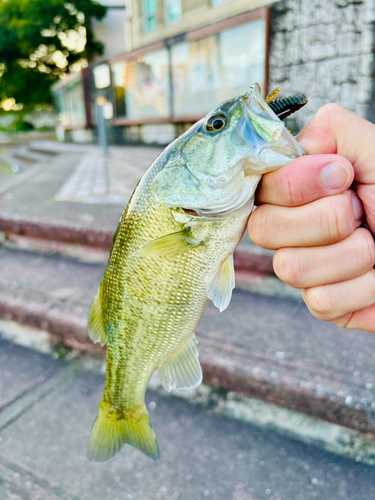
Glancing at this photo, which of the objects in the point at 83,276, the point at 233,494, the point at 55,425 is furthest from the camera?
the point at 83,276

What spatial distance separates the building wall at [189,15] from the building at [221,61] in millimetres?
26

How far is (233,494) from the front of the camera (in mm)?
1583

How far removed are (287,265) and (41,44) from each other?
27.2m

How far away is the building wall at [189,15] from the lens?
955 centimetres

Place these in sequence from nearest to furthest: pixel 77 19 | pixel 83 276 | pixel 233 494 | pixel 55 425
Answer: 1. pixel 233 494
2. pixel 55 425
3. pixel 83 276
4. pixel 77 19

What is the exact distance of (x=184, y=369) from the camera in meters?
1.29

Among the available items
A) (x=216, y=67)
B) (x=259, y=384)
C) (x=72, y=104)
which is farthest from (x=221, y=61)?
(x=72, y=104)

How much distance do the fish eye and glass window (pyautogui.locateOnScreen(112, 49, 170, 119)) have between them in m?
9.73

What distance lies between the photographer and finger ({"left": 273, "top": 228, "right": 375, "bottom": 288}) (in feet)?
3.10

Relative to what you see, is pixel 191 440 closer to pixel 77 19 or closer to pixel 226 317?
pixel 226 317

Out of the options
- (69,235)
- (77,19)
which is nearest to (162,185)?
(69,235)

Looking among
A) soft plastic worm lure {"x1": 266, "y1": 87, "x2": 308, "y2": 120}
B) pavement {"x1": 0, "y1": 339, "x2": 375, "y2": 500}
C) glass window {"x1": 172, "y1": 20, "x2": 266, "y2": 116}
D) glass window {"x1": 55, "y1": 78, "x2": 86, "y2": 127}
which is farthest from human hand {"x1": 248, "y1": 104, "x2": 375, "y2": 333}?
glass window {"x1": 55, "y1": 78, "x2": 86, "y2": 127}

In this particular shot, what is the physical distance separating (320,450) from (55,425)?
4.48 feet

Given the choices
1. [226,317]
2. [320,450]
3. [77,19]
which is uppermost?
[77,19]
